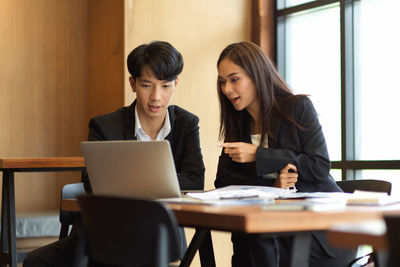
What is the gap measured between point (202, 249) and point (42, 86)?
2656mm

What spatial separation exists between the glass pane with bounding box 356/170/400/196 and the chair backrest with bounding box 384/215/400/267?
8.85ft

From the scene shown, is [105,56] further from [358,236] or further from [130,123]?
[358,236]

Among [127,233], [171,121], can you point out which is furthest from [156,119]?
[127,233]

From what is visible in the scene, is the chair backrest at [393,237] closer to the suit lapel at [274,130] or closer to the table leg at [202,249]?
the table leg at [202,249]

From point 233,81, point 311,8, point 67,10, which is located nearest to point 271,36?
point 311,8

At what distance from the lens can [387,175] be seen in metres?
3.62

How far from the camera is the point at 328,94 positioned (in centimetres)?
403

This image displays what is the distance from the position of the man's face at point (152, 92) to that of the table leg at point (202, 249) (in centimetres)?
63

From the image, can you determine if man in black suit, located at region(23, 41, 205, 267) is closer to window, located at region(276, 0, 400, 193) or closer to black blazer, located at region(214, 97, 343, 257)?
black blazer, located at region(214, 97, 343, 257)

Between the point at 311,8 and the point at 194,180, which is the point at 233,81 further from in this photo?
the point at 311,8

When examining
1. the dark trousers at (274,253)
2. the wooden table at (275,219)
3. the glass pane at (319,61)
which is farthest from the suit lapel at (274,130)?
the glass pane at (319,61)

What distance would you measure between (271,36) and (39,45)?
1.77 metres

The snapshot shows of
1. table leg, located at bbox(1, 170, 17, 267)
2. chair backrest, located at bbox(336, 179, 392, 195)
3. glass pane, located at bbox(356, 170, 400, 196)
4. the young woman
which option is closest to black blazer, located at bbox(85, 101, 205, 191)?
the young woman

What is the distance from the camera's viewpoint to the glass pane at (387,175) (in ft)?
11.7
